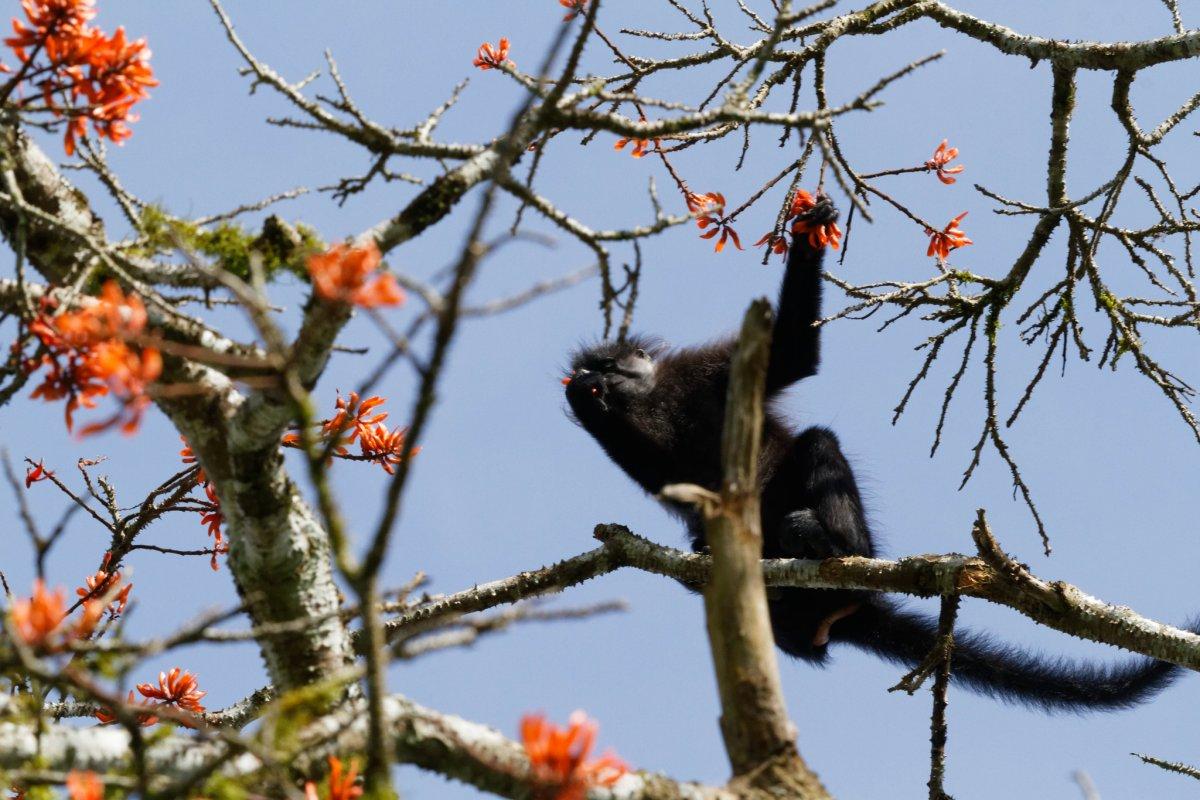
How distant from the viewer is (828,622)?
5.90m

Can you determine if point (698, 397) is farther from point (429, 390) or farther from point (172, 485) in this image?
point (429, 390)

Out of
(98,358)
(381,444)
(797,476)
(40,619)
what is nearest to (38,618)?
(40,619)

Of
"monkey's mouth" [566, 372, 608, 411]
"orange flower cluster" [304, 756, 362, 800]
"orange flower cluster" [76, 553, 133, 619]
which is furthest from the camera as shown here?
"monkey's mouth" [566, 372, 608, 411]

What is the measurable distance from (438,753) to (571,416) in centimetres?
420

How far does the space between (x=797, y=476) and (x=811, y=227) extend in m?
1.36

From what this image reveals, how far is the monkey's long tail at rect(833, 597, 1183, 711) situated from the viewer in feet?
17.6

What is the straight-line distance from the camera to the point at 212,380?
3.33m

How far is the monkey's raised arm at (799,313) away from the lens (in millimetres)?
5938

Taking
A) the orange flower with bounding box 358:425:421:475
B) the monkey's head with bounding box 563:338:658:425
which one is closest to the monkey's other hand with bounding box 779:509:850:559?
the monkey's head with bounding box 563:338:658:425

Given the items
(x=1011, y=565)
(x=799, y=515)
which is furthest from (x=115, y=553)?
(x=1011, y=565)

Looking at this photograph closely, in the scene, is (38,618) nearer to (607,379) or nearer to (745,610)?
(745,610)

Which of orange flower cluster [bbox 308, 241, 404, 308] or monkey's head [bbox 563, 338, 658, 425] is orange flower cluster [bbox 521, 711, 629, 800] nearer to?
orange flower cluster [bbox 308, 241, 404, 308]

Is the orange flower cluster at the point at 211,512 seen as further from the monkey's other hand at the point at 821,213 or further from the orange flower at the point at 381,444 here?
the monkey's other hand at the point at 821,213

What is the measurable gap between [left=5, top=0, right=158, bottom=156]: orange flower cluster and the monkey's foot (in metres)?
4.11
